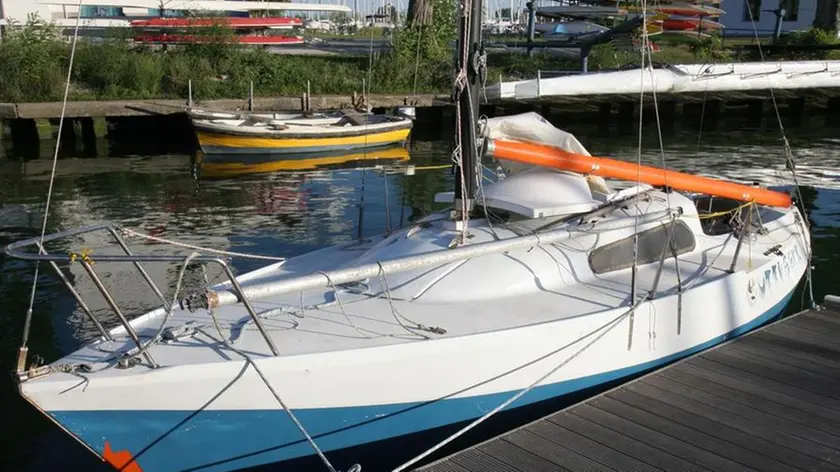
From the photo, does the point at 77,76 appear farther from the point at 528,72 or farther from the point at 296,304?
the point at 296,304

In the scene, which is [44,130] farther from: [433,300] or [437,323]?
[437,323]

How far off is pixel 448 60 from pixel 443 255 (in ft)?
81.5

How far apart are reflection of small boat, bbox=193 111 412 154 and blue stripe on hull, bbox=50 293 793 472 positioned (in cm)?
1686

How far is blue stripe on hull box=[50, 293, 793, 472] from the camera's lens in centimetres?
597

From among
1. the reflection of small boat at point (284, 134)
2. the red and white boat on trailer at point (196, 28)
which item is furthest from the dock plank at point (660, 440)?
the red and white boat on trailer at point (196, 28)

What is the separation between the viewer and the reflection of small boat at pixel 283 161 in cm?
2258

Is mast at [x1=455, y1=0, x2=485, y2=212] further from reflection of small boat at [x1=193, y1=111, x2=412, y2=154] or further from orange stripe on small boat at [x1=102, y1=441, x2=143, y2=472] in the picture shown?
reflection of small boat at [x1=193, y1=111, x2=412, y2=154]

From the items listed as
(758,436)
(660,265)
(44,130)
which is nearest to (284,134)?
(44,130)

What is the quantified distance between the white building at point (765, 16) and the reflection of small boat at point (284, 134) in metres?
32.8

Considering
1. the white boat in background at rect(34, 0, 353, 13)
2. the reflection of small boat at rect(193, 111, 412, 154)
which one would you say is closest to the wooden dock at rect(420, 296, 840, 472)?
the reflection of small boat at rect(193, 111, 412, 154)

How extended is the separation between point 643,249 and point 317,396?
12.8 feet

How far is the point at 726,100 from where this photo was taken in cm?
3131

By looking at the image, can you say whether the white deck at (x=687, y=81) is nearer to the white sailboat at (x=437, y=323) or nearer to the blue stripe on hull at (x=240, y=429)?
the white sailboat at (x=437, y=323)

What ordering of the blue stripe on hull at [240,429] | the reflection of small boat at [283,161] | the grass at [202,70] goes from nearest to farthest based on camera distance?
the blue stripe on hull at [240,429] → the reflection of small boat at [283,161] → the grass at [202,70]
